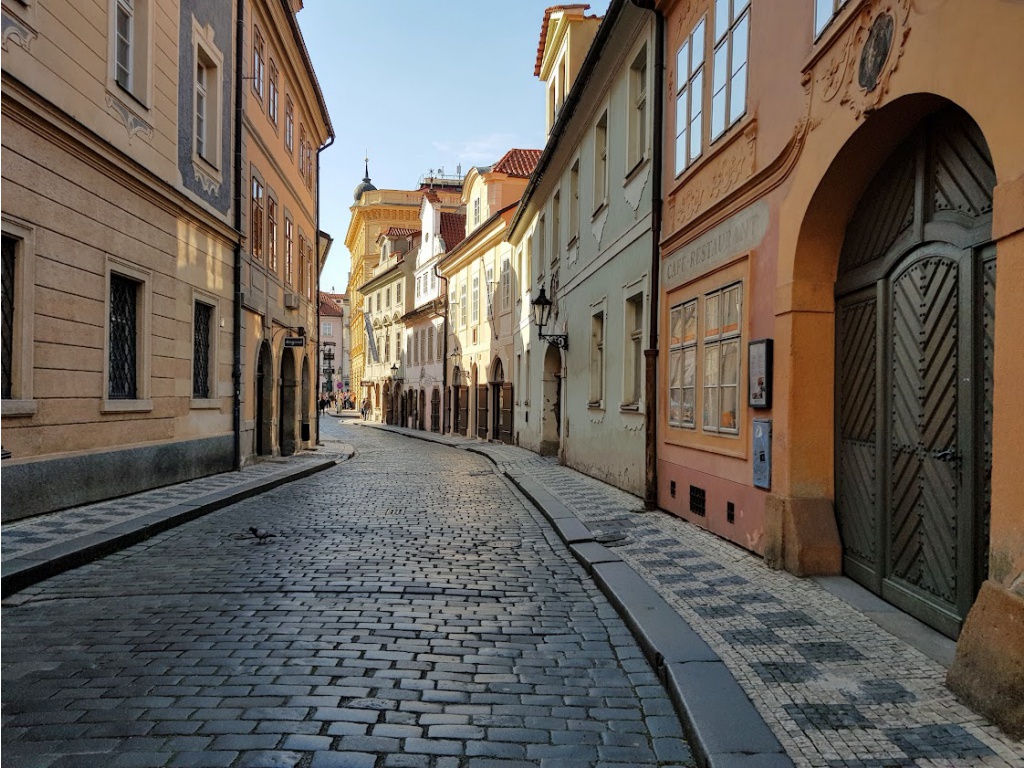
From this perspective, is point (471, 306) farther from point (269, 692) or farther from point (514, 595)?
point (269, 692)

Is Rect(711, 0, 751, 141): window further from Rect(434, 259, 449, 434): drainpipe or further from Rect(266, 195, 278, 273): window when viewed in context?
Rect(434, 259, 449, 434): drainpipe

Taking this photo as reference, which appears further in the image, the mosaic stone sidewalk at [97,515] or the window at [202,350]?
the window at [202,350]

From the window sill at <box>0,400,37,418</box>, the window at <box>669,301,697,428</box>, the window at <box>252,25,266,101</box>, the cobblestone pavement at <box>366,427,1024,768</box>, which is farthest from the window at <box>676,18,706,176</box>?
the window at <box>252,25,266,101</box>

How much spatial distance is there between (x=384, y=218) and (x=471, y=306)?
37.7 m

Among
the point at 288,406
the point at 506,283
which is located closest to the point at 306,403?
the point at 288,406

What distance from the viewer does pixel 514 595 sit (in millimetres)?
6406

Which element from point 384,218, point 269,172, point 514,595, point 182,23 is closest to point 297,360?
point 269,172

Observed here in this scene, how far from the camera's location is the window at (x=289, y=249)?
72.8 feet

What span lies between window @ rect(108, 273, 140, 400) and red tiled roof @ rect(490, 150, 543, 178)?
2118cm

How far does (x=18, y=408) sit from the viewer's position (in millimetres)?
8820

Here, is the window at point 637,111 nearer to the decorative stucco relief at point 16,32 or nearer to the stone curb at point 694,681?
the stone curb at point 694,681

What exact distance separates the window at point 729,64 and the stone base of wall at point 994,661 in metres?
5.65

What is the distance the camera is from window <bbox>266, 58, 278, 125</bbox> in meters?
19.6

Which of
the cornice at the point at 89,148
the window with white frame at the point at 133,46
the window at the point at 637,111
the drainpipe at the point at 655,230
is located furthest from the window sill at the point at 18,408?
the window at the point at 637,111
